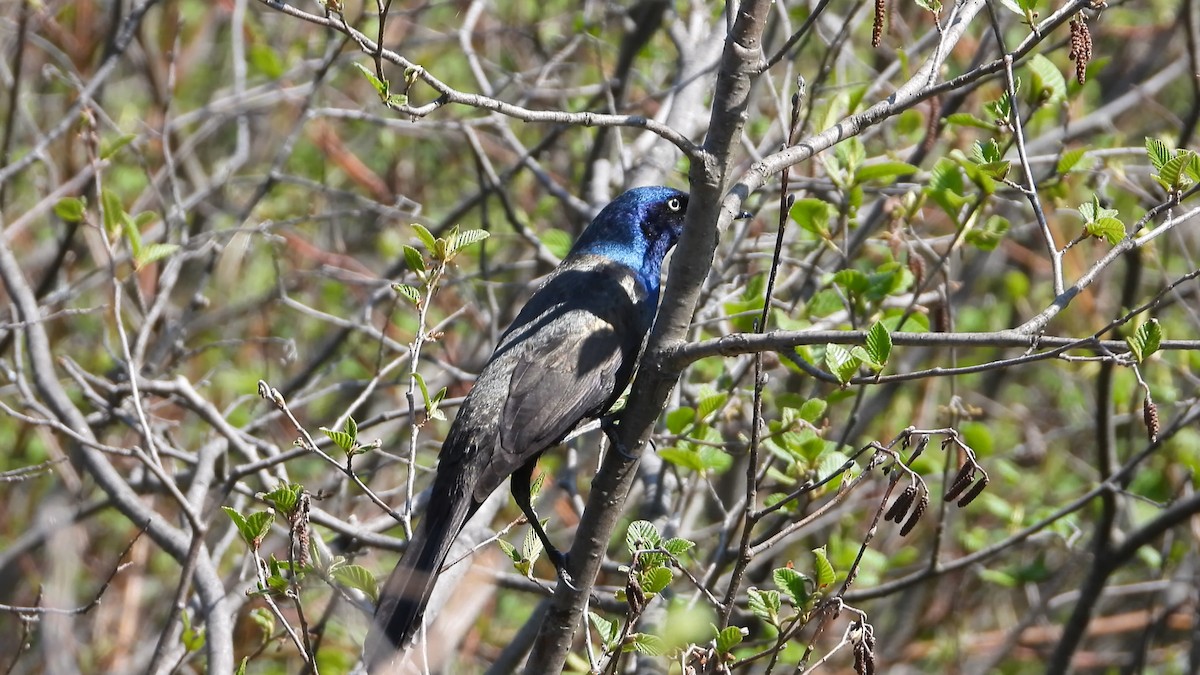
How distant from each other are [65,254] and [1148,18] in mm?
6901

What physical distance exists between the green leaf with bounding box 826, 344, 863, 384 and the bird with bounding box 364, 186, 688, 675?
1.05 meters

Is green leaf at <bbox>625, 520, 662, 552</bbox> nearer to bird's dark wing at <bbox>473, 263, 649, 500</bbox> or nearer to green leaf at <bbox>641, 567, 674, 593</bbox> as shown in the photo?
green leaf at <bbox>641, 567, 674, 593</bbox>

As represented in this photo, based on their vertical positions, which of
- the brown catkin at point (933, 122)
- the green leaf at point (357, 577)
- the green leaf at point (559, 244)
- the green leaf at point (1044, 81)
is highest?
the brown catkin at point (933, 122)

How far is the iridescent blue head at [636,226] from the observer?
15.8ft

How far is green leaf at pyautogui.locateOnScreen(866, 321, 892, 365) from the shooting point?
2709 millimetres

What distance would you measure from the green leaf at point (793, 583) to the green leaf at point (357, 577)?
101 cm

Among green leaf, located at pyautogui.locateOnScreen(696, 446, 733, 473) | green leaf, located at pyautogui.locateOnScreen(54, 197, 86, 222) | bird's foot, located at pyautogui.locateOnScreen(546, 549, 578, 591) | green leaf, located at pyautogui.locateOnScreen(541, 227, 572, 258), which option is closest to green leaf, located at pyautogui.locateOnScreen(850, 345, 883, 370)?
bird's foot, located at pyautogui.locateOnScreen(546, 549, 578, 591)

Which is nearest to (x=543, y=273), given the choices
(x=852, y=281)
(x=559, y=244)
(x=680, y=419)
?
(x=559, y=244)

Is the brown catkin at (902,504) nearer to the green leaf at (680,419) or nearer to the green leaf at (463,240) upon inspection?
the green leaf at (463,240)

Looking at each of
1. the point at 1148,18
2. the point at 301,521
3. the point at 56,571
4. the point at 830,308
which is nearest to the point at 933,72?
the point at 830,308

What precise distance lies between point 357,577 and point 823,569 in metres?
1.14

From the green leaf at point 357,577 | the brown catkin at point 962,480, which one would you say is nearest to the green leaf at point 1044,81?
the brown catkin at point 962,480

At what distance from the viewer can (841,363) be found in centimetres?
301

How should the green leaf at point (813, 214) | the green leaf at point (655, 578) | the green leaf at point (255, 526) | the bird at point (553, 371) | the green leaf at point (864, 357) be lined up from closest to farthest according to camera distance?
the green leaf at point (864, 357) → the green leaf at point (655, 578) → the green leaf at point (255, 526) → the bird at point (553, 371) → the green leaf at point (813, 214)
